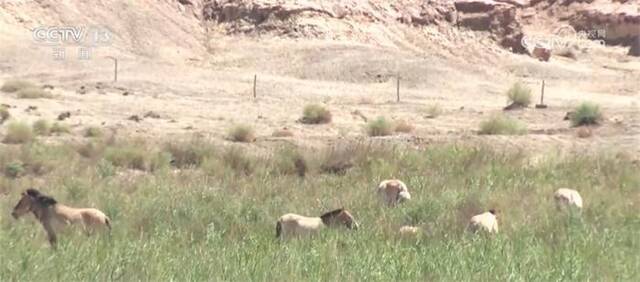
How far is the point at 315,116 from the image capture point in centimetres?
3262

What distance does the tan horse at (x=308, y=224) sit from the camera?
10469mm

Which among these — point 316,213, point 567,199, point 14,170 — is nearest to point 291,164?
point 14,170

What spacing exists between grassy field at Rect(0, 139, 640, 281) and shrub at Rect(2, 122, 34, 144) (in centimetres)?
193

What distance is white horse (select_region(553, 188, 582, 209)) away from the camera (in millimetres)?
12898

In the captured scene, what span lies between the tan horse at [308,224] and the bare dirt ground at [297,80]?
1426 cm

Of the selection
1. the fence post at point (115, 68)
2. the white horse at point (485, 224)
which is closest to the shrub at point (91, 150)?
the white horse at point (485, 224)

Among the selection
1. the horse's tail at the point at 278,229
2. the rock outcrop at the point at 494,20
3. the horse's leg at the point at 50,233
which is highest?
the rock outcrop at the point at 494,20

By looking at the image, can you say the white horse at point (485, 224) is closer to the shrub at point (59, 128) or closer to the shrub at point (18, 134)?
the shrub at point (18, 134)

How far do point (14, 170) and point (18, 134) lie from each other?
5.47m

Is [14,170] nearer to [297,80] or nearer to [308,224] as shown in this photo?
[308,224]

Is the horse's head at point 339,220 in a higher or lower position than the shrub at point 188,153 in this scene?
A: higher

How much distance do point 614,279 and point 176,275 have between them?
3314 millimetres

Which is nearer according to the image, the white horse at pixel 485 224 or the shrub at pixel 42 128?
the white horse at pixel 485 224

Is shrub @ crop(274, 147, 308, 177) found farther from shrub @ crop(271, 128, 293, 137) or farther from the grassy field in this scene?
shrub @ crop(271, 128, 293, 137)
